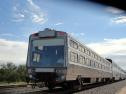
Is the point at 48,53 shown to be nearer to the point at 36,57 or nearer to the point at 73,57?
the point at 36,57

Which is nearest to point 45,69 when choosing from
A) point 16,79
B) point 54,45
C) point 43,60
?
point 43,60

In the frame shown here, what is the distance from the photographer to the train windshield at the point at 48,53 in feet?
43.8

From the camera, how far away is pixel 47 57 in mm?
13570

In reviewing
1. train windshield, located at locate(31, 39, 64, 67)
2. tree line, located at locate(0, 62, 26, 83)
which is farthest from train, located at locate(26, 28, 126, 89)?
tree line, located at locate(0, 62, 26, 83)

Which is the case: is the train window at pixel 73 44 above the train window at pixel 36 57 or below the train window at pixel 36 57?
above

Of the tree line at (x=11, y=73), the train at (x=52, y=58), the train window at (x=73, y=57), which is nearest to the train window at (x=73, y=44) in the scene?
the train at (x=52, y=58)

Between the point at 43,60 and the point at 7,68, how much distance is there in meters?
28.4

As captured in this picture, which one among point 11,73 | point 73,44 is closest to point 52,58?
point 73,44

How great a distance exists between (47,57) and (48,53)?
0.77 ft

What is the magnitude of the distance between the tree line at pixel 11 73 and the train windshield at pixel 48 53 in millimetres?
22272

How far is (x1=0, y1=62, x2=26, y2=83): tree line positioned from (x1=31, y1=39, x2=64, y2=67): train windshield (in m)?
22.3

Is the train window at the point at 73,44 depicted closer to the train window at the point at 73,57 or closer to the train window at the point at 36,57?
the train window at the point at 73,57

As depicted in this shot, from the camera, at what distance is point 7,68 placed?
133 ft

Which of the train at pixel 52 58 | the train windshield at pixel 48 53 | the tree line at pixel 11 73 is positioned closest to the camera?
the train at pixel 52 58
